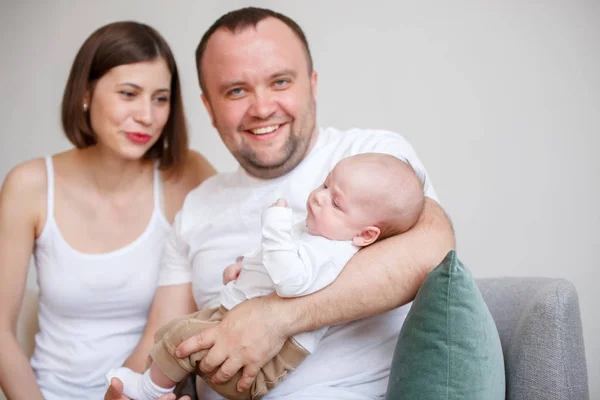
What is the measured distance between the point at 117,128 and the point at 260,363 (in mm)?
1133

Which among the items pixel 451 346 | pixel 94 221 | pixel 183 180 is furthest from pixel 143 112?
pixel 451 346

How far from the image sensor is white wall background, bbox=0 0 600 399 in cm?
246

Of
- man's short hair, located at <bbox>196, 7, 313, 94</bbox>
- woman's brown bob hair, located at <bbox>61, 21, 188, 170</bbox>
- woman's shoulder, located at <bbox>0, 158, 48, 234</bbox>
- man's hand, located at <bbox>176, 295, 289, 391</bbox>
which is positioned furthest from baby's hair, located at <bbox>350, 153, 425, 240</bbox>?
woman's shoulder, located at <bbox>0, 158, 48, 234</bbox>

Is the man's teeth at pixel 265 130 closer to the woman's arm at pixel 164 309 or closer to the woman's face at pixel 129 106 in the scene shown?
the woman's face at pixel 129 106

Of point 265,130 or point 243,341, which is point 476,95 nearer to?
point 265,130

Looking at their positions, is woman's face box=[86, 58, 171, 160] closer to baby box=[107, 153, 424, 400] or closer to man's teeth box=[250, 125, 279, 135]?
man's teeth box=[250, 125, 279, 135]

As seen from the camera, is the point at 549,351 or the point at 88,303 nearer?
the point at 549,351

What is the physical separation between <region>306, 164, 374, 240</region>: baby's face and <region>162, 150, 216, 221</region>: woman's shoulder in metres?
1.02

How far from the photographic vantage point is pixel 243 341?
1411 millimetres

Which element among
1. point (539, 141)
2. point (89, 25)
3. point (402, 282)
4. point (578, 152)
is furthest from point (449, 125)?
point (89, 25)

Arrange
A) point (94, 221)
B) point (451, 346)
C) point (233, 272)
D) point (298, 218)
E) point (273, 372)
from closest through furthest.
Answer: point (451, 346) < point (273, 372) < point (233, 272) < point (298, 218) < point (94, 221)

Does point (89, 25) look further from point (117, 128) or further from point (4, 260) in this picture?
point (4, 260)

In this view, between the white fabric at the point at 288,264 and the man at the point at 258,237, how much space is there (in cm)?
4

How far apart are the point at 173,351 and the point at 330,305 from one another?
0.44 meters
